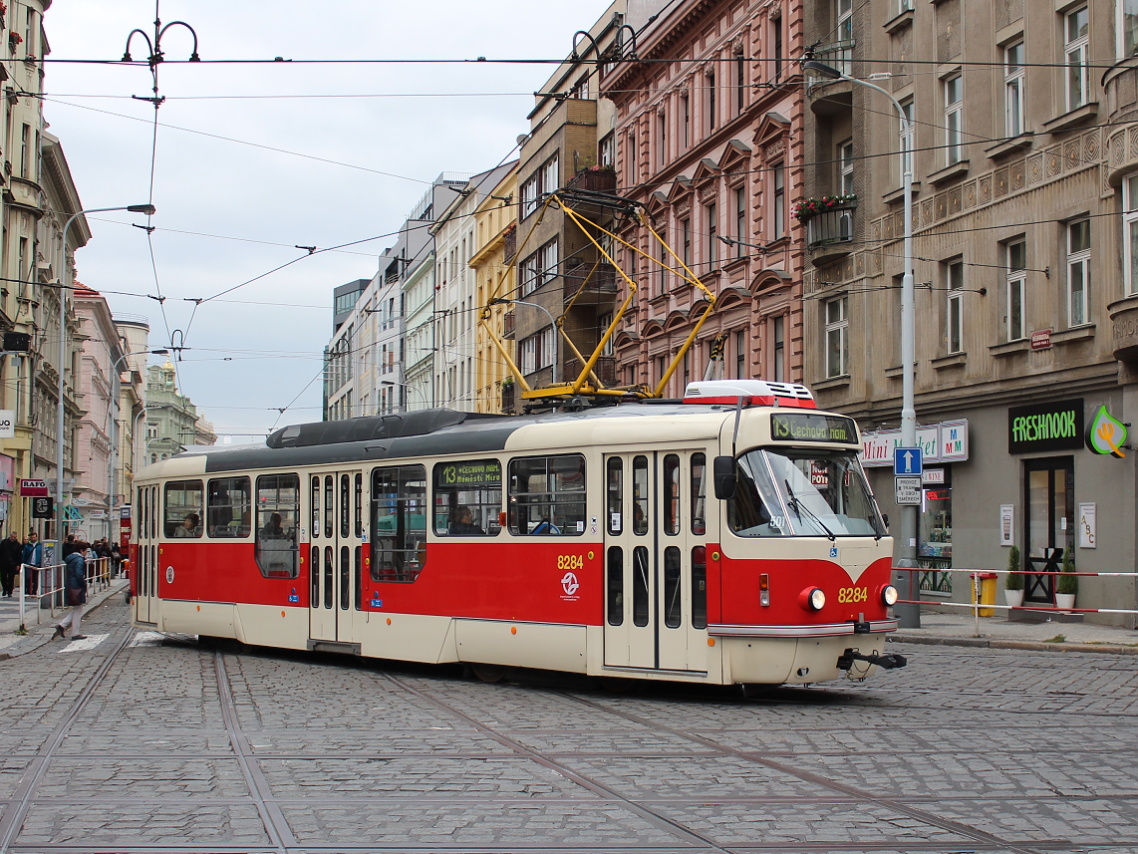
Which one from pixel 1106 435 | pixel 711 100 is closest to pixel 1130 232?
pixel 1106 435

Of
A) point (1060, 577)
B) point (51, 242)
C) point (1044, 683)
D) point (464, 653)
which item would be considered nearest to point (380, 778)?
point (464, 653)

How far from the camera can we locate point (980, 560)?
26.9m

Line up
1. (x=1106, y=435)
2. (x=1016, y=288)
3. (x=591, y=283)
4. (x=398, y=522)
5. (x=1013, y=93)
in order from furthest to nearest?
(x=591, y=283), (x=1016, y=288), (x=1013, y=93), (x=1106, y=435), (x=398, y=522)

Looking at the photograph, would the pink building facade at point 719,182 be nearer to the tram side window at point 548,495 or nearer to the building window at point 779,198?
the building window at point 779,198

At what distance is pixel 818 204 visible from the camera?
104 ft

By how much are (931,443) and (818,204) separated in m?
6.41

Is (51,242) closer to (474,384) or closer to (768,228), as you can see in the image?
(474,384)

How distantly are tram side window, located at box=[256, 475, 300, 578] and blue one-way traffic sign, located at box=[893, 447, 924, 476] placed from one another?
411 inches

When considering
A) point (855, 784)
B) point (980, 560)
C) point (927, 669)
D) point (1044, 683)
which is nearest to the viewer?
point (855, 784)

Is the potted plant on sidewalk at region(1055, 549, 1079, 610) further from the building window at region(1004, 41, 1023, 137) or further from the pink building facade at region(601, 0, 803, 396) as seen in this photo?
the pink building facade at region(601, 0, 803, 396)

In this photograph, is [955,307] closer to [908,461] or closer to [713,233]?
[908,461]

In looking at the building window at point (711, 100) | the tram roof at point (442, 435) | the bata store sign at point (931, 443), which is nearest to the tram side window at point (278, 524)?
the tram roof at point (442, 435)

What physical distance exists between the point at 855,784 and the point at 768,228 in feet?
89.9

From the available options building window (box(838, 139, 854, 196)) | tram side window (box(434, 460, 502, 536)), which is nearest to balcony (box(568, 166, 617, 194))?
building window (box(838, 139, 854, 196))
